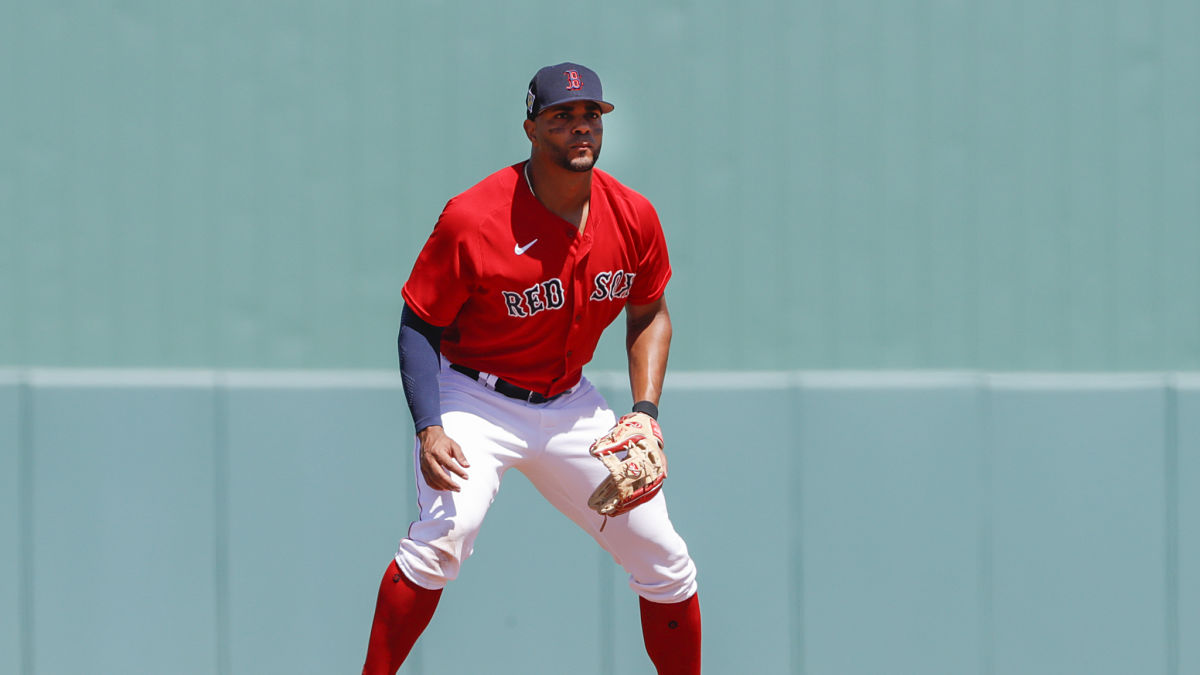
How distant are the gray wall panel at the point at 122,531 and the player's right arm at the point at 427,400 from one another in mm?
1201

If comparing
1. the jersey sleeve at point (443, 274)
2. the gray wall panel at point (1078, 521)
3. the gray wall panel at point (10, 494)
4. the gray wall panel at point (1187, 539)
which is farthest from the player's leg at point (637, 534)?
the gray wall panel at point (10, 494)

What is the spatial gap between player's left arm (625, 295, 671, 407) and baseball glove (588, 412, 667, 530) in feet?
0.64

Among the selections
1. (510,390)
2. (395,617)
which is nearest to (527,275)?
(510,390)

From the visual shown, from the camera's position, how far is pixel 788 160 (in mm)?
3916

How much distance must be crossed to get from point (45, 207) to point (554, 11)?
6.29 ft

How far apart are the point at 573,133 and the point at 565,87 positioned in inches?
4.7

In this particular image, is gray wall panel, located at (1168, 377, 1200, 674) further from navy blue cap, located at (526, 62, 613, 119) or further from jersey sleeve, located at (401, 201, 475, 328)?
jersey sleeve, located at (401, 201, 475, 328)

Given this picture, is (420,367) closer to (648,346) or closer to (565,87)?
(648,346)

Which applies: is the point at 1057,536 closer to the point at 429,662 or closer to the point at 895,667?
the point at 895,667

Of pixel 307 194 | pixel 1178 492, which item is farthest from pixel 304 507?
pixel 1178 492

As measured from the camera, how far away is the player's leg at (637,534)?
3.14 metres

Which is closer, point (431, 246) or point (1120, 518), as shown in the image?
point (431, 246)

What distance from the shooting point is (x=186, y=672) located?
12.8 ft

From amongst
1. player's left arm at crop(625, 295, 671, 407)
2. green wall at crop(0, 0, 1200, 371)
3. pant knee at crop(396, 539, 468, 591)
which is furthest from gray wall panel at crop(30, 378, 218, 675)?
player's left arm at crop(625, 295, 671, 407)
